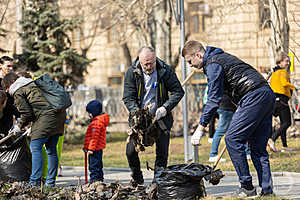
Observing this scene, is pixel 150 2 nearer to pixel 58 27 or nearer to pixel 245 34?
pixel 58 27

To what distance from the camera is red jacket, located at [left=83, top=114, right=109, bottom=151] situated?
825 cm

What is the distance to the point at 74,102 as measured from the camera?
22.1m

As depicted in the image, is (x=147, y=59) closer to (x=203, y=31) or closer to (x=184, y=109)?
(x=184, y=109)

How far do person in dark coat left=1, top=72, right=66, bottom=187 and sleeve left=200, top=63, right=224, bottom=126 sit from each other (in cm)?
222

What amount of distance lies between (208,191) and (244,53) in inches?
664

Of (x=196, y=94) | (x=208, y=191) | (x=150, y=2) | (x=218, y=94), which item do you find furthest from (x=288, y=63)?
(x=196, y=94)

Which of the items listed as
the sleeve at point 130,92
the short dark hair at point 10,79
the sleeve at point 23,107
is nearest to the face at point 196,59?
the sleeve at point 130,92

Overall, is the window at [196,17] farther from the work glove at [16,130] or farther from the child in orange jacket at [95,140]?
the work glove at [16,130]

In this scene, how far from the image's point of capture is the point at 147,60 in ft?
22.9

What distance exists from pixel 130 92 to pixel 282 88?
16.9 feet

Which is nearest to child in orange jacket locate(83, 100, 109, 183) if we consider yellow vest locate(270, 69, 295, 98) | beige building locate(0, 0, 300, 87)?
yellow vest locate(270, 69, 295, 98)

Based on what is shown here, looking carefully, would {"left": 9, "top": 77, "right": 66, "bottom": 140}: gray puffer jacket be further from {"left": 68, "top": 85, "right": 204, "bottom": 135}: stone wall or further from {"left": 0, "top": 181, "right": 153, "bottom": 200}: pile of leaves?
{"left": 68, "top": 85, "right": 204, "bottom": 135}: stone wall

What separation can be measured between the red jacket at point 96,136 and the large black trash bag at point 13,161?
90 cm

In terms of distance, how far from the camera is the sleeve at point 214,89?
632 centimetres
